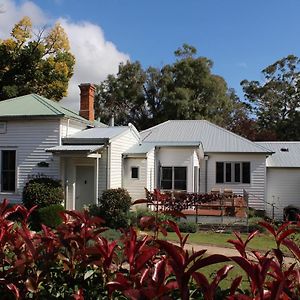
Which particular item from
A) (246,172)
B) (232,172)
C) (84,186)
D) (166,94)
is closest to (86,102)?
(84,186)

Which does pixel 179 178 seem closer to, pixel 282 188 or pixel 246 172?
pixel 246 172

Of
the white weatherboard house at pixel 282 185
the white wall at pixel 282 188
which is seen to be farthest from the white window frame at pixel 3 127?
the white wall at pixel 282 188

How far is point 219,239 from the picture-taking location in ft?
51.4

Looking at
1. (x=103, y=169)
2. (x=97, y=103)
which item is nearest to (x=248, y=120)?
(x=97, y=103)

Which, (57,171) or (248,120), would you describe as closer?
(57,171)

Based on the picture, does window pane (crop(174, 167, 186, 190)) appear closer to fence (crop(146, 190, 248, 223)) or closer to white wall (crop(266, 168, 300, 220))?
fence (crop(146, 190, 248, 223))

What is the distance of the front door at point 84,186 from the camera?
20.0m

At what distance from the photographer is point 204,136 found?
28.5 m

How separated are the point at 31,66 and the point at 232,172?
20.4 m

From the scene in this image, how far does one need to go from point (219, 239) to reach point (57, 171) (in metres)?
8.27

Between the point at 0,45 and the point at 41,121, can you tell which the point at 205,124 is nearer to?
the point at 41,121

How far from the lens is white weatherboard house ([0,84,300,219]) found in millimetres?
19125

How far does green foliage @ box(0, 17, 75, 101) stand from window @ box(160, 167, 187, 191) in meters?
16.5

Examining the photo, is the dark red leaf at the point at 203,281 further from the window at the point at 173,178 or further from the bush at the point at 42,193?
the window at the point at 173,178
